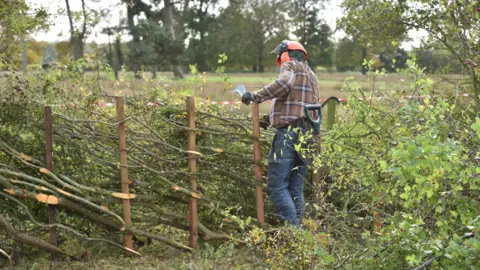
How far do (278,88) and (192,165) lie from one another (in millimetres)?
1031

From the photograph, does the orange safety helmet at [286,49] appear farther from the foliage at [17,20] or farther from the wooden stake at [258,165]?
the foliage at [17,20]

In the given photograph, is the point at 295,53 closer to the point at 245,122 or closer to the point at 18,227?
the point at 245,122

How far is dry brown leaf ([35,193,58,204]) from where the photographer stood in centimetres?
458

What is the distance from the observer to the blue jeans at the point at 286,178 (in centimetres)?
495

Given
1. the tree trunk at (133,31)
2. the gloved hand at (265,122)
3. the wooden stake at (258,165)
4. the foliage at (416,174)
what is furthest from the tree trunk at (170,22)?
the foliage at (416,174)

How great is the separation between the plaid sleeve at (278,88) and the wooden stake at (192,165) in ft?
1.96

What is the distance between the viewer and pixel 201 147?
5.20 m

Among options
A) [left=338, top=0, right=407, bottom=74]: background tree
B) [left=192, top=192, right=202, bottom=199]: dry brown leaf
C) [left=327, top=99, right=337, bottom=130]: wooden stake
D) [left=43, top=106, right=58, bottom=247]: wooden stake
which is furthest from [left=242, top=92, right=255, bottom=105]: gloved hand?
[left=338, top=0, right=407, bottom=74]: background tree

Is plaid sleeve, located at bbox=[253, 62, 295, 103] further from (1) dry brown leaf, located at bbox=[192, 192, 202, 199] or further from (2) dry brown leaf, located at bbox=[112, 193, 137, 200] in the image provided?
(2) dry brown leaf, located at bbox=[112, 193, 137, 200]

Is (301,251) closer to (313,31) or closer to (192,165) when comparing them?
(192,165)

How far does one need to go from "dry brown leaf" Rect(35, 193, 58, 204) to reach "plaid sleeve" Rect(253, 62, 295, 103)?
183cm

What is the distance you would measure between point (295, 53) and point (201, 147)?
3.85 ft

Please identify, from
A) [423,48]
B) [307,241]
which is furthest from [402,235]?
[423,48]

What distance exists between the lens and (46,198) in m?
4.61
